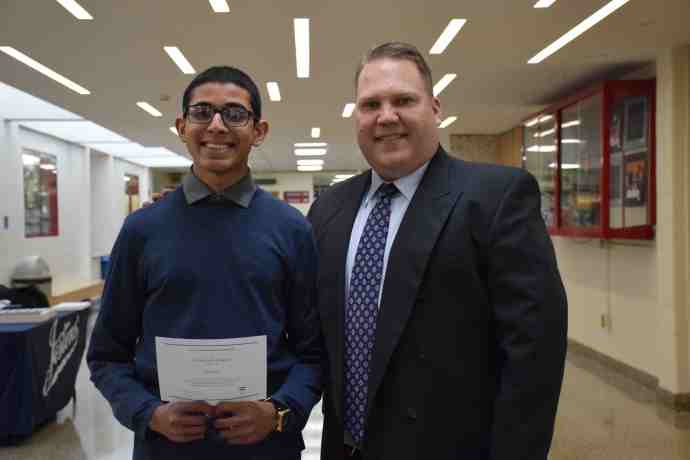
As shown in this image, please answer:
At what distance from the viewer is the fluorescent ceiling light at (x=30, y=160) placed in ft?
31.7

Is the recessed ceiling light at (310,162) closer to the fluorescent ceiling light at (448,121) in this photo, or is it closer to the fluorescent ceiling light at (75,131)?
the fluorescent ceiling light at (75,131)

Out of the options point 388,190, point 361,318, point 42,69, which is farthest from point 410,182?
point 42,69

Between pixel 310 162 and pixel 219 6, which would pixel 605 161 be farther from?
pixel 310 162

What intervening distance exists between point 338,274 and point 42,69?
5.73m

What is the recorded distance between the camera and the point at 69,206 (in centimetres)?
1169

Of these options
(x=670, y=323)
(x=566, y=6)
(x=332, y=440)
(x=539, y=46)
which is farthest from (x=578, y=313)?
(x=332, y=440)

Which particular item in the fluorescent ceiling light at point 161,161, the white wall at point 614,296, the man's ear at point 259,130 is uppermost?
the fluorescent ceiling light at point 161,161

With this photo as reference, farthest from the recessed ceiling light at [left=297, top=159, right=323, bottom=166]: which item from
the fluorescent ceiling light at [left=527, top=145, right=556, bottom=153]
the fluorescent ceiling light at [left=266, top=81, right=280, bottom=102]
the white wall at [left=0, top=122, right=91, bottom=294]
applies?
the fluorescent ceiling light at [left=266, top=81, right=280, bottom=102]

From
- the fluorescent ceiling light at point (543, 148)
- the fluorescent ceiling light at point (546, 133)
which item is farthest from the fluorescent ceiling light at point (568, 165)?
the fluorescent ceiling light at point (546, 133)

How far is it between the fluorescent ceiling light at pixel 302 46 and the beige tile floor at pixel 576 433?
3286mm

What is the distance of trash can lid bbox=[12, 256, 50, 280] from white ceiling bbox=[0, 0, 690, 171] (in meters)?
2.31

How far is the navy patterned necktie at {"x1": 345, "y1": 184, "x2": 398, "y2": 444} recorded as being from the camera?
1.48 metres

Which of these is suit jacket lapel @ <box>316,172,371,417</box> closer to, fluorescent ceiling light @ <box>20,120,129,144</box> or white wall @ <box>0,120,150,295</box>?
white wall @ <box>0,120,150,295</box>

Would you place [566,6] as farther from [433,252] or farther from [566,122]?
[433,252]
